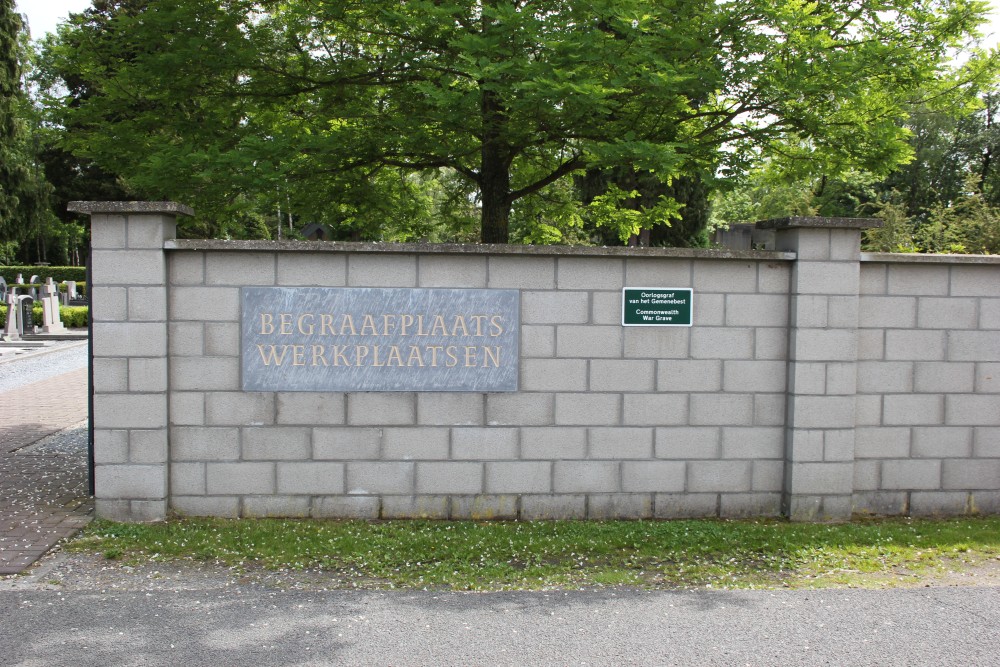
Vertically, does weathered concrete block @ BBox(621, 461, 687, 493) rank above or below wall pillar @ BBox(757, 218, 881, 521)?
below

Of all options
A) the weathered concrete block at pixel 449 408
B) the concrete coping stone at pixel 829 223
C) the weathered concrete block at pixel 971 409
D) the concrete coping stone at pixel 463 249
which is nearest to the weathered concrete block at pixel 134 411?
the concrete coping stone at pixel 463 249

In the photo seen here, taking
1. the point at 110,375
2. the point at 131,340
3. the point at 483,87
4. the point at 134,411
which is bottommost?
the point at 134,411

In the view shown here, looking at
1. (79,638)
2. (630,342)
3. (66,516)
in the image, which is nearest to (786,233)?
(630,342)

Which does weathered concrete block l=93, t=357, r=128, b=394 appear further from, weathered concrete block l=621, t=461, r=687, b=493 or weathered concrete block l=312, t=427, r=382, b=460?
weathered concrete block l=621, t=461, r=687, b=493

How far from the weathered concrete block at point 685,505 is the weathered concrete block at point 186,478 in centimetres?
322

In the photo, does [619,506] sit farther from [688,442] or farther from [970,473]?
[970,473]

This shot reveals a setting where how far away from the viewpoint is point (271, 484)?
5965 mm

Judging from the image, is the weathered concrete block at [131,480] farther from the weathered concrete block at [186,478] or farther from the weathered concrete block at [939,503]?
the weathered concrete block at [939,503]

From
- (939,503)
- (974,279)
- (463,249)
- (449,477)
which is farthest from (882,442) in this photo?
(463,249)

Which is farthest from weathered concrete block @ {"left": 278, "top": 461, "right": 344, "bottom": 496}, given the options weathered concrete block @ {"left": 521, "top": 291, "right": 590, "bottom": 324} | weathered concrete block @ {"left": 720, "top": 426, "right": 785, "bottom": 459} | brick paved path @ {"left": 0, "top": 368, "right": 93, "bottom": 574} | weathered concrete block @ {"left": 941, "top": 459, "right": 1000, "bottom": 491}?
weathered concrete block @ {"left": 941, "top": 459, "right": 1000, "bottom": 491}

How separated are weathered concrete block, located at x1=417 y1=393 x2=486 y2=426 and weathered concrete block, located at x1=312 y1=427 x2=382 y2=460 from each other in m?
0.35

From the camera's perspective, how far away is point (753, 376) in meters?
6.21

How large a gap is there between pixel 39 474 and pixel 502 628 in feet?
16.5

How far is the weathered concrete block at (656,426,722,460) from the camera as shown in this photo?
6.16 m
